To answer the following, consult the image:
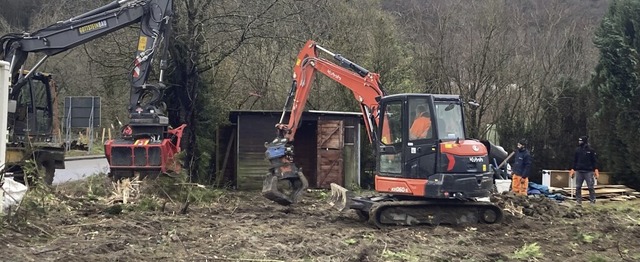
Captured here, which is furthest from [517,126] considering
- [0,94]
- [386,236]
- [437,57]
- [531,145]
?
[0,94]

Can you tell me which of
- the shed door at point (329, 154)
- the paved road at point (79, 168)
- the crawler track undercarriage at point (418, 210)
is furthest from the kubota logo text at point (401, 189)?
the paved road at point (79, 168)

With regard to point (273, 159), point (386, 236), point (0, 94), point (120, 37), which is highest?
point (120, 37)

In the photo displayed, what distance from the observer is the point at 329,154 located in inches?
774

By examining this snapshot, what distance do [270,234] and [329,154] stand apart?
951 cm

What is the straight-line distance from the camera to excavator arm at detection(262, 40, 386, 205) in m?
13.5

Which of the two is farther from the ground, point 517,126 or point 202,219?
point 517,126

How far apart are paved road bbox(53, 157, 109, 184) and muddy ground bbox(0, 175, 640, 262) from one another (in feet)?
24.9

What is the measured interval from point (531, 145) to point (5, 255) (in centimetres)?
1919

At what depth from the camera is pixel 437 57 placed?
24250mm

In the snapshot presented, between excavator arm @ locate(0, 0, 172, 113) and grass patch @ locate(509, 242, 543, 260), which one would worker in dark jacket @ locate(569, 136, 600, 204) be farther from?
excavator arm @ locate(0, 0, 172, 113)

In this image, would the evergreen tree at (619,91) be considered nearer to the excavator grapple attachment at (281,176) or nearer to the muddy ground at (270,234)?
the muddy ground at (270,234)

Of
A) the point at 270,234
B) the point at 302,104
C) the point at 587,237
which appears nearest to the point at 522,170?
the point at 302,104

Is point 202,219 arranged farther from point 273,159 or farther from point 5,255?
point 5,255

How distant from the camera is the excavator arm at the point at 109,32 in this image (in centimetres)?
1437
